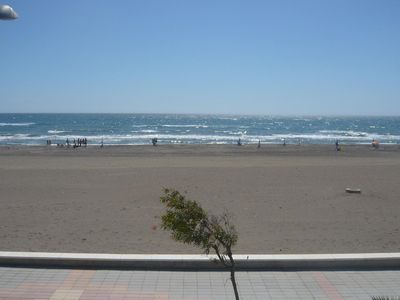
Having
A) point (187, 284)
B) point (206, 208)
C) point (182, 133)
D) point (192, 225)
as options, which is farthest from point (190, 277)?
point (182, 133)

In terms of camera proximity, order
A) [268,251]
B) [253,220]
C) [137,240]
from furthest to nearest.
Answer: [253,220] < [137,240] < [268,251]

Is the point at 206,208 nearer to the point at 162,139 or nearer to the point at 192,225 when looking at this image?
the point at 192,225

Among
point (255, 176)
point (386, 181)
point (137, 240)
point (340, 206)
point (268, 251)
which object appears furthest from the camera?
point (255, 176)

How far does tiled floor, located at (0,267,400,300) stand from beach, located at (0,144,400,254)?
182cm

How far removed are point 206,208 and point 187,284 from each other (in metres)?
6.39

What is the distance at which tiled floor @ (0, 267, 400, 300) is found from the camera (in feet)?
19.8

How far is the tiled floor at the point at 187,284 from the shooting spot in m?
6.05

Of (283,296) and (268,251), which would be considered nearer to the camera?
(283,296)

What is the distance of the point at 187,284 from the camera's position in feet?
21.1

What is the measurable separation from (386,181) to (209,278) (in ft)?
46.8

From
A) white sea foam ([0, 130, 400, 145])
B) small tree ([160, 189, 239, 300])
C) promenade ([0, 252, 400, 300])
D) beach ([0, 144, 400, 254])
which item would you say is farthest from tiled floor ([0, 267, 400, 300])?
white sea foam ([0, 130, 400, 145])

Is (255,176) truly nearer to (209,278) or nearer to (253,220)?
(253,220)

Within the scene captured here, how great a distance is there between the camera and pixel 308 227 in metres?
10.6

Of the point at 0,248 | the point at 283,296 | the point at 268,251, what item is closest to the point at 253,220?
the point at 268,251
